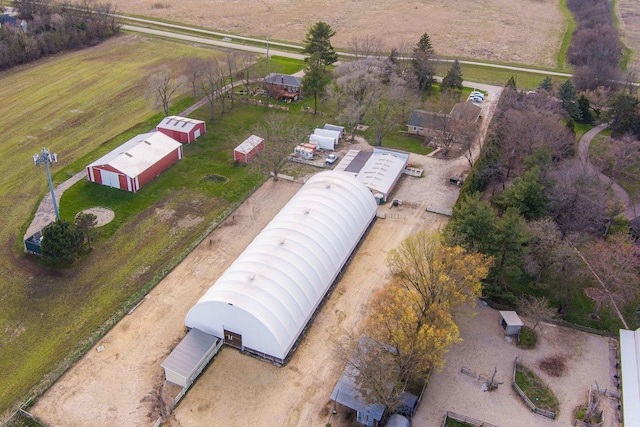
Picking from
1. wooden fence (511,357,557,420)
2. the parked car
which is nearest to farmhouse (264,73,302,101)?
the parked car

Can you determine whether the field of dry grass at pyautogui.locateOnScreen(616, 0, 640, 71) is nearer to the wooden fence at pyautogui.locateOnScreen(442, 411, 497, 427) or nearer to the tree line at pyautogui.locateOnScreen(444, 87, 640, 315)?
the tree line at pyautogui.locateOnScreen(444, 87, 640, 315)

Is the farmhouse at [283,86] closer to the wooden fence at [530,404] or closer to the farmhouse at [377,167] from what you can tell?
the farmhouse at [377,167]

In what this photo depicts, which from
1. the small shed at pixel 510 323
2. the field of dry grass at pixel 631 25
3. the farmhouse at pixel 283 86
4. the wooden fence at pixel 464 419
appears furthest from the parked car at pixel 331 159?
the field of dry grass at pixel 631 25

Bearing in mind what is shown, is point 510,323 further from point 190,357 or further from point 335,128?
point 335,128

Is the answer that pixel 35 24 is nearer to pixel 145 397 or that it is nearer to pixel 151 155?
pixel 151 155

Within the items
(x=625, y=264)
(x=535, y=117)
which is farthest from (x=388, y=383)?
(x=535, y=117)

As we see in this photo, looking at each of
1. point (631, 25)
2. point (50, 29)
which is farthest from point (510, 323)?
point (631, 25)
